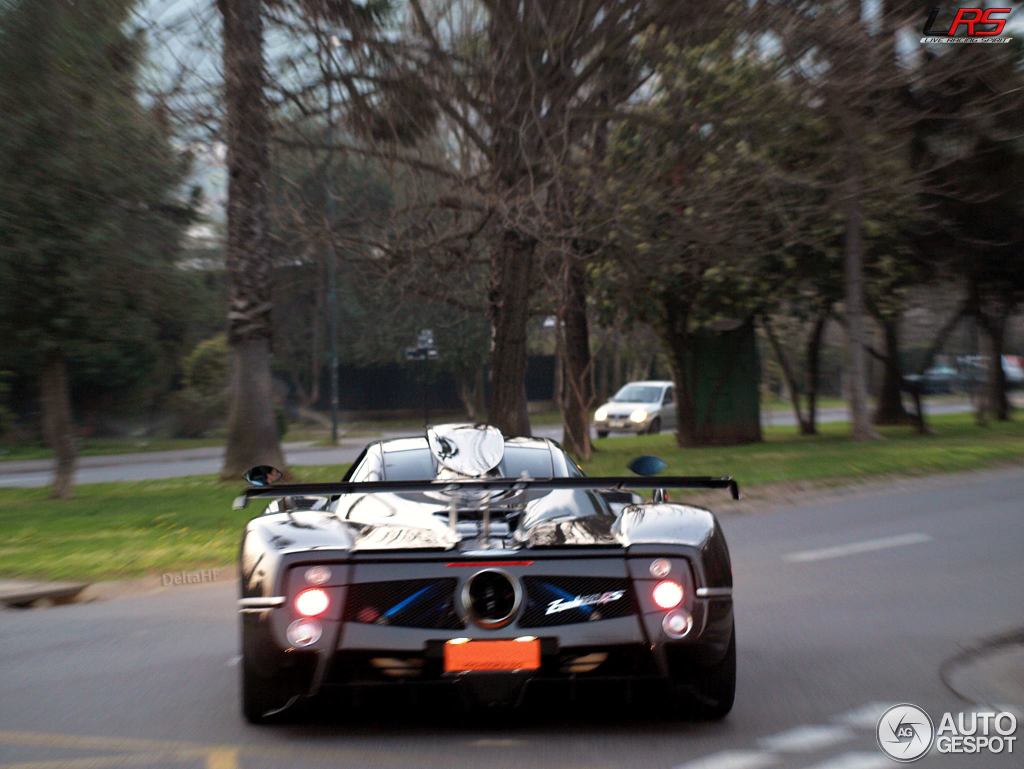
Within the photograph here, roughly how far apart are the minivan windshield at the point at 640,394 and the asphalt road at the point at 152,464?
243 cm

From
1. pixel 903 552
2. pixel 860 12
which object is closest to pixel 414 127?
pixel 860 12

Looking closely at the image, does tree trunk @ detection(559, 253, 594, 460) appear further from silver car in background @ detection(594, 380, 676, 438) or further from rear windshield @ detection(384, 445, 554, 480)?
rear windshield @ detection(384, 445, 554, 480)

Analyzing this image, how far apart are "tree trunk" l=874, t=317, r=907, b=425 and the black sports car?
25.9 metres

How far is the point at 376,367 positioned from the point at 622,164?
32.5m

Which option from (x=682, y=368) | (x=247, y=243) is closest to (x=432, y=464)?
(x=247, y=243)

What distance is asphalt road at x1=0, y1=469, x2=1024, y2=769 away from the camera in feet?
15.6

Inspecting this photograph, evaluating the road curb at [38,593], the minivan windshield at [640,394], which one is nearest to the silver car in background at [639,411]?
the minivan windshield at [640,394]

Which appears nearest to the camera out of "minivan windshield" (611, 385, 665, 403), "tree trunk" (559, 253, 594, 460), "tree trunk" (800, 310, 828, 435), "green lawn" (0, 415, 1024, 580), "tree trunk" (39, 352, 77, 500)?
"green lawn" (0, 415, 1024, 580)

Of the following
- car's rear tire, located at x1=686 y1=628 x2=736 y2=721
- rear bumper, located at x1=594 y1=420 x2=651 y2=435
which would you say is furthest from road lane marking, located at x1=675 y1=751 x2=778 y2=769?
rear bumper, located at x1=594 y1=420 x2=651 y2=435

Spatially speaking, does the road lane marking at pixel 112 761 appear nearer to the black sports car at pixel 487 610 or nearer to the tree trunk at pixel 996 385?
the black sports car at pixel 487 610

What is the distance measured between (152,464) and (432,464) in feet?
78.4

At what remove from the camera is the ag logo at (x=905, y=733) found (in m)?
4.80

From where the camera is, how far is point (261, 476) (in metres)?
6.20

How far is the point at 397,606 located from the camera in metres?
4.69
